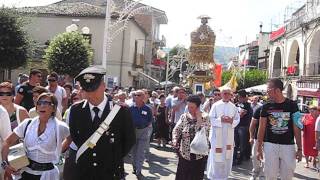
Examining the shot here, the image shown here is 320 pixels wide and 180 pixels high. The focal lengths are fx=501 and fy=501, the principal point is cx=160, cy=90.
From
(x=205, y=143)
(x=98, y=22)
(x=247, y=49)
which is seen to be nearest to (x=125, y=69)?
(x=98, y=22)

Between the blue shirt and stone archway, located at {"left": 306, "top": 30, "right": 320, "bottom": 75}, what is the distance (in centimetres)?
3233

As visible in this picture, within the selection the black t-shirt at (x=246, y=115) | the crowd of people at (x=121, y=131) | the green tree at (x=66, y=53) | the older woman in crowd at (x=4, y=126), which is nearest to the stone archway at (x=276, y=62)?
the green tree at (x=66, y=53)

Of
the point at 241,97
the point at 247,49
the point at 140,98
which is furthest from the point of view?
the point at 247,49

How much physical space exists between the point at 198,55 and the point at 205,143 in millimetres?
10005

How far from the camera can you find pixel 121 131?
465 cm

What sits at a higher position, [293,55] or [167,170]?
[293,55]

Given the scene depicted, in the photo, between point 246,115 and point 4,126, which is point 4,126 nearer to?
point 4,126

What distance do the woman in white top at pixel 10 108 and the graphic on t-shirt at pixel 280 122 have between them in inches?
142

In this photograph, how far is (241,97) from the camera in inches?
533

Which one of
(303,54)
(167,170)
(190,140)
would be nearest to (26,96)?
(190,140)

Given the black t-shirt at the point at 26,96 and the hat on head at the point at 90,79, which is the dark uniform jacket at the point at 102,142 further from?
the black t-shirt at the point at 26,96

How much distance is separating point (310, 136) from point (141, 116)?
553 cm

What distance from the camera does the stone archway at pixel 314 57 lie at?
134 ft

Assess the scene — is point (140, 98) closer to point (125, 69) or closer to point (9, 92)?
point (9, 92)
